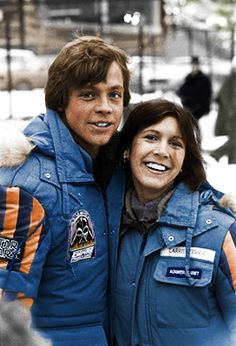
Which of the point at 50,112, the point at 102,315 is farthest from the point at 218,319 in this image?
the point at 50,112

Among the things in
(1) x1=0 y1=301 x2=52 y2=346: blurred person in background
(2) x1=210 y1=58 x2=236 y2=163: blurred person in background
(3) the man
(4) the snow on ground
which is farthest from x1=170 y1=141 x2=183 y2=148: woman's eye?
(2) x1=210 y1=58 x2=236 y2=163: blurred person in background

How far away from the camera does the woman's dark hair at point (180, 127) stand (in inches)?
82.3

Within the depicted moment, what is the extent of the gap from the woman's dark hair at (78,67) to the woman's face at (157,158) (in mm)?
233

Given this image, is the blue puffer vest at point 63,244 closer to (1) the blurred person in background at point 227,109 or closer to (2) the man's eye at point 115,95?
(2) the man's eye at point 115,95

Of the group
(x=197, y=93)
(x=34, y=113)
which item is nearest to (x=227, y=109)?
(x=34, y=113)

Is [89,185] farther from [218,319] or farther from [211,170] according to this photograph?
[211,170]

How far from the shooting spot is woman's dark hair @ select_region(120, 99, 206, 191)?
82.3 inches

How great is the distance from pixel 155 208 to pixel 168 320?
34 cm

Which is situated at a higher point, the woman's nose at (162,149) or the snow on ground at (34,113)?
the woman's nose at (162,149)

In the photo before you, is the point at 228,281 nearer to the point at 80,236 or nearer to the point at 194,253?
the point at 194,253

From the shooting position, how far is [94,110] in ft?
6.52

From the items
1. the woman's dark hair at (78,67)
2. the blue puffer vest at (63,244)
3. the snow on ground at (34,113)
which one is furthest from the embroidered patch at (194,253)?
the snow on ground at (34,113)

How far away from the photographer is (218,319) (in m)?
2.01

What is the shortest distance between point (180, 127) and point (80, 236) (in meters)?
0.48
